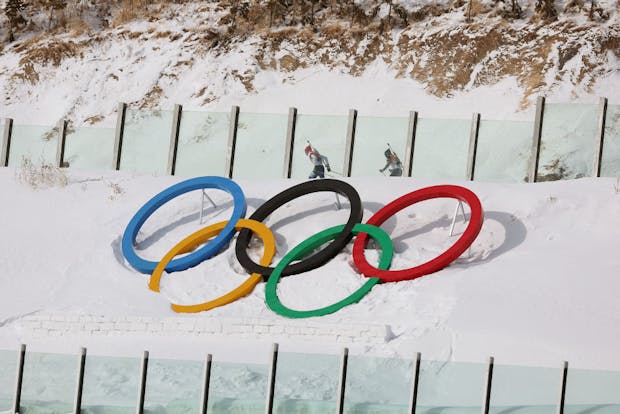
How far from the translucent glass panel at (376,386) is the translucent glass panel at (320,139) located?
30.7 ft

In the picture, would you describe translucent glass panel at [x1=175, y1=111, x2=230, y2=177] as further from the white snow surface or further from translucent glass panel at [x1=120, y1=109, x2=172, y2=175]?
the white snow surface

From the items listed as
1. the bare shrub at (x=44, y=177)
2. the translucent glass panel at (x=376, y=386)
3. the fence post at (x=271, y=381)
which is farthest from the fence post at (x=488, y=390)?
the bare shrub at (x=44, y=177)

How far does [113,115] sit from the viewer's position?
47.1m

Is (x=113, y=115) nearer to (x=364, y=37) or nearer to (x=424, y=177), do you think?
(x=364, y=37)

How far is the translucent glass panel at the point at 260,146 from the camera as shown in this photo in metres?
30.1

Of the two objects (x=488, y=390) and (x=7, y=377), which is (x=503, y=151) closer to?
(x=488, y=390)

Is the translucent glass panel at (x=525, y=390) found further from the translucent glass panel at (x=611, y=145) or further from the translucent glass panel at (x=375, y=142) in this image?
the translucent glass panel at (x=375, y=142)

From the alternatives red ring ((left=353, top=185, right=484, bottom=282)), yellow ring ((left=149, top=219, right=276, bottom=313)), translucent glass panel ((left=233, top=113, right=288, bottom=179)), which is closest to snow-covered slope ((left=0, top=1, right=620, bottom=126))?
translucent glass panel ((left=233, top=113, right=288, bottom=179))

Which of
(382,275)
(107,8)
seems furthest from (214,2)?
(382,275)

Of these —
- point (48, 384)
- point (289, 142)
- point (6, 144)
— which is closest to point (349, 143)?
point (289, 142)

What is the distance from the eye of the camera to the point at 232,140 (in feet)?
99.9

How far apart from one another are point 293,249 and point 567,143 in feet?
18.0

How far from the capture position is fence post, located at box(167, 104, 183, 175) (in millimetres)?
30750

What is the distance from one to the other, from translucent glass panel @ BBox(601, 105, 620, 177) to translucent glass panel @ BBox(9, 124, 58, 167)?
10222 millimetres
